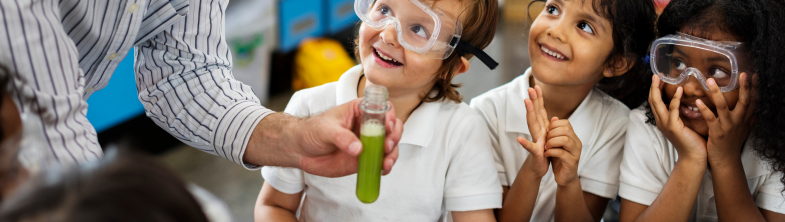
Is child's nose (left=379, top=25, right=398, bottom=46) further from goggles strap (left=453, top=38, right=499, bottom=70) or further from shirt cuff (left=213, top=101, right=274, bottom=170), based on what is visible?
shirt cuff (left=213, top=101, right=274, bottom=170)

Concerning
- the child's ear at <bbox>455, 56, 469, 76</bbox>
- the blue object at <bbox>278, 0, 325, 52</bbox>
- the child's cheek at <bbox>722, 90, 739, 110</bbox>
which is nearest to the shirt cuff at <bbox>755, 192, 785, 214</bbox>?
the child's cheek at <bbox>722, 90, 739, 110</bbox>

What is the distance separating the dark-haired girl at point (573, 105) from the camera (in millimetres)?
1387

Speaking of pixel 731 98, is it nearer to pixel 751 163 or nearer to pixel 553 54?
pixel 751 163

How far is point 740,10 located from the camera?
4.22ft

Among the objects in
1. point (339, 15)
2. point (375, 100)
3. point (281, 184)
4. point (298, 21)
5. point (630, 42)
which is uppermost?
point (375, 100)

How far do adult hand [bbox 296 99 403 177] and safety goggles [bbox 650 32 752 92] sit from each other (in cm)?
78

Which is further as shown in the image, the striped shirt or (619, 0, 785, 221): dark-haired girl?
(619, 0, 785, 221): dark-haired girl

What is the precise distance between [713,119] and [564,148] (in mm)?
353

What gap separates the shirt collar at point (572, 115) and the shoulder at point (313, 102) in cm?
51

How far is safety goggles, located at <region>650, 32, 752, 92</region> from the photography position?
1.28 meters

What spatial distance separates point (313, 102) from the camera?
4.69 feet

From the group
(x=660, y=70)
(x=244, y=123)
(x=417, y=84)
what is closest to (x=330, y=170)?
(x=244, y=123)

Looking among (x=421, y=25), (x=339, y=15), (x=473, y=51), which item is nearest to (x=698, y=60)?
(x=473, y=51)

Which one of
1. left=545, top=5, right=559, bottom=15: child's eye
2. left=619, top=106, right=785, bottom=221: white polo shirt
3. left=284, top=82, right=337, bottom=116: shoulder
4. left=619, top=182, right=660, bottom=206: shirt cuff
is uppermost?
left=545, top=5, right=559, bottom=15: child's eye
